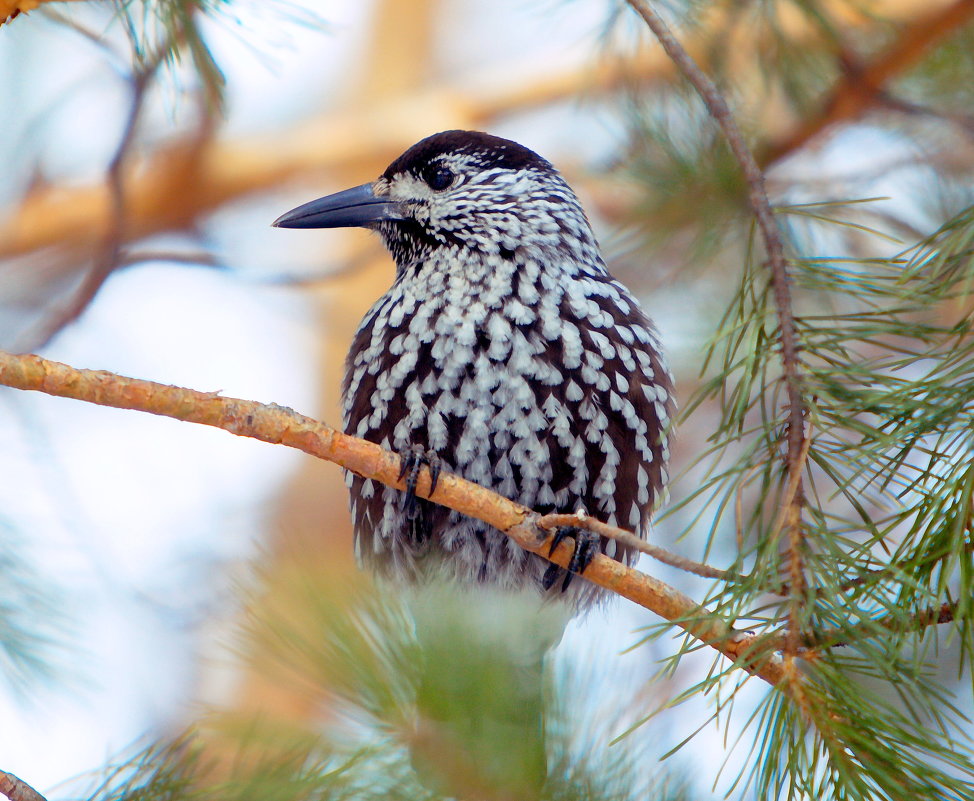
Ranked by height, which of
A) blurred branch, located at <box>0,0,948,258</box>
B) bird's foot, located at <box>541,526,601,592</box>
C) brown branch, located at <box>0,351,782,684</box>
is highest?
blurred branch, located at <box>0,0,948,258</box>

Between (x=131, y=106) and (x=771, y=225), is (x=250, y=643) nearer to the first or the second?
(x=771, y=225)

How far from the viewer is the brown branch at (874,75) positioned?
2996 millimetres

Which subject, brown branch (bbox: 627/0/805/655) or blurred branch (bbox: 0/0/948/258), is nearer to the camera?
brown branch (bbox: 627/0/805/655)

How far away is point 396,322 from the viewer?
8.34 ft

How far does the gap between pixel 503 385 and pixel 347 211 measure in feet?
2.60

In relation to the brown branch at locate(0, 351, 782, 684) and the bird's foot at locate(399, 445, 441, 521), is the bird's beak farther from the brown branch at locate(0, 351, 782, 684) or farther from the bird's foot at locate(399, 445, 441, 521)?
the brown branch at locate(0, 351, 782, 684)

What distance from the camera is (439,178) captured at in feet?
9.51

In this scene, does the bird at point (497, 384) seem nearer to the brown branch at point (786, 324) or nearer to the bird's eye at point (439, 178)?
the bird's eye at point (439, 178)

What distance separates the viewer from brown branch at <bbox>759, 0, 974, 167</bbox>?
2996 millimetres

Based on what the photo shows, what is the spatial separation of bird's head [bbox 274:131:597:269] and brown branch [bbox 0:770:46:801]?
1692mm

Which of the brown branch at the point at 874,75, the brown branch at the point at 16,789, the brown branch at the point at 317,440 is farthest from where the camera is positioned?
the brown branch at the point at 874,75

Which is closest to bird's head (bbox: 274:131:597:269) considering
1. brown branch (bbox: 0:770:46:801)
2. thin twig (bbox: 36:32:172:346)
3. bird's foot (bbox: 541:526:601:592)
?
thin twig (bbox: 36:32:172:346)

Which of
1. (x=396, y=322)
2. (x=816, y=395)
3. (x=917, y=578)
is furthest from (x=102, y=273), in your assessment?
(x=917, y=578)

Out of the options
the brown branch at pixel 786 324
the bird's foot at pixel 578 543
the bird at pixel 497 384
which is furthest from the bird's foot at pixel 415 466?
the brown branch at pixel 786 324
